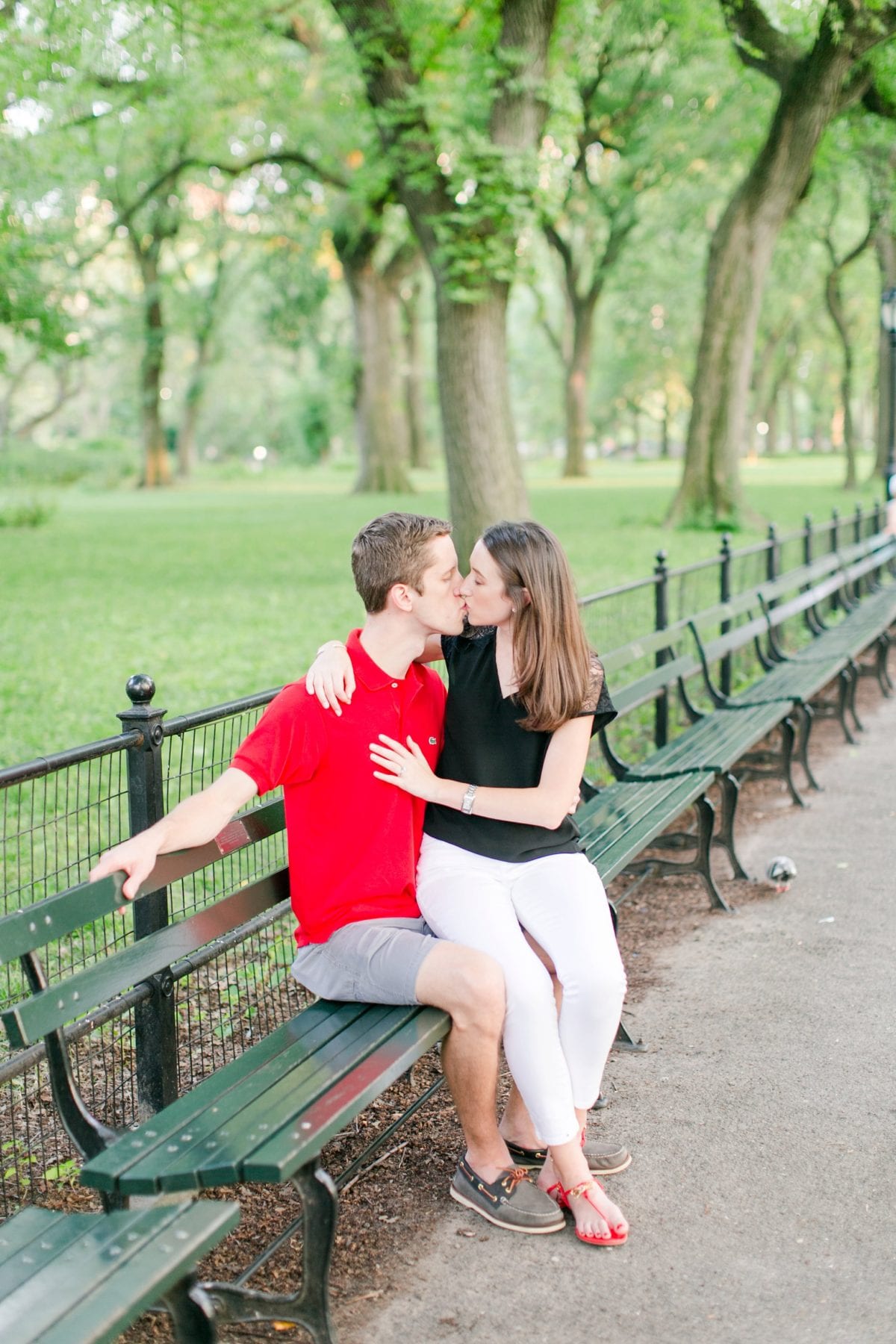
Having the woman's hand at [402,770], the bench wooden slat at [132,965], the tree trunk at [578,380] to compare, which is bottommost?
the bench wooden slat at [132,965]

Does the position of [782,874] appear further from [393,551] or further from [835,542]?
[835,542]

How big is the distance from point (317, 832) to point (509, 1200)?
3.23 ft

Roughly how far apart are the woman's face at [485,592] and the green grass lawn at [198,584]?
454 centimetres

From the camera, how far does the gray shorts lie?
3.15m

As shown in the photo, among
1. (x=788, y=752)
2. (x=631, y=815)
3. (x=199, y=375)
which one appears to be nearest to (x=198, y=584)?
(x=788, y=752)

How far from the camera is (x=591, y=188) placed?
113ft

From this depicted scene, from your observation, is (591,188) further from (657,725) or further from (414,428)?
(657,725)

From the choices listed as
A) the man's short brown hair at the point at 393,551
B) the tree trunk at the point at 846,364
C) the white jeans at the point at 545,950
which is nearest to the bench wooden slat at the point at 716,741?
the white jeans at the point at 545,950

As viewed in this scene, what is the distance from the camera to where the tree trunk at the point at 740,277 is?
16.4 metres

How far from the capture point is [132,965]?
2.95 m

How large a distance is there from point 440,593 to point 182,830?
91 centimetres

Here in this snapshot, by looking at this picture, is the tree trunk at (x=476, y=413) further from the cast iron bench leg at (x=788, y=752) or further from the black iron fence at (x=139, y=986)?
the black iron fence at (x=139, y=986)

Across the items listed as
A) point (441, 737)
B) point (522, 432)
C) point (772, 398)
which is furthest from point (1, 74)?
point (522, 432)

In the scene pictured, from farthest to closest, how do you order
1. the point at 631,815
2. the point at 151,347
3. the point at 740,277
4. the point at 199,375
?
1. the point at 199,375
2. the point at 151,347
3. the point at 740,277
4. the point at 631,815
